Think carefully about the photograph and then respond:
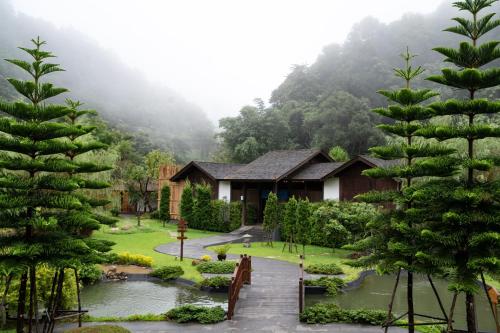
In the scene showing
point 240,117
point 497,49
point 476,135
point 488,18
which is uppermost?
point 240,117

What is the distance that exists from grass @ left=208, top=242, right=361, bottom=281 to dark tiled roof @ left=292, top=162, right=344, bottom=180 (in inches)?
209

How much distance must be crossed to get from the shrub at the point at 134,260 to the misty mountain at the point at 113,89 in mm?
58123

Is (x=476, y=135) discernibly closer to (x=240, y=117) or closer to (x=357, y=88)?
(x=240, y=117)

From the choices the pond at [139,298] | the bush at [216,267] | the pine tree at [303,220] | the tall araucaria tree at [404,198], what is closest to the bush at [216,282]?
the pond at [139,298]

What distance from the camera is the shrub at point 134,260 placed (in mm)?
18822

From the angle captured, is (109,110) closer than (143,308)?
No

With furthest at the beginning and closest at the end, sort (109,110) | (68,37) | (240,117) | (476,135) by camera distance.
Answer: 1. (68,37)
2. (109,110)
3. (240,117)
4. (476,135)

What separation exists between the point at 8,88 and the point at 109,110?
47.8 metres

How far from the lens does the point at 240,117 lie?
160 ft

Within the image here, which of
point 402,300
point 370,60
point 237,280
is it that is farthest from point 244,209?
point 370,60

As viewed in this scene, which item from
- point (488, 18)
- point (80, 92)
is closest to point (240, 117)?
point (488, 18)

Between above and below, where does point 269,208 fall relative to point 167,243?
above

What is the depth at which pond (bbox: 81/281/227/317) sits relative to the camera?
13.4m

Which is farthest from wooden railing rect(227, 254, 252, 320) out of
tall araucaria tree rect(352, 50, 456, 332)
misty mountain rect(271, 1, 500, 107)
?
misty mountain rect(271, 1, 500, 107)
